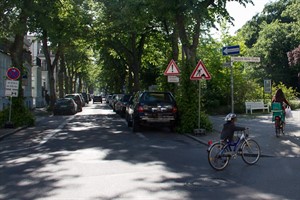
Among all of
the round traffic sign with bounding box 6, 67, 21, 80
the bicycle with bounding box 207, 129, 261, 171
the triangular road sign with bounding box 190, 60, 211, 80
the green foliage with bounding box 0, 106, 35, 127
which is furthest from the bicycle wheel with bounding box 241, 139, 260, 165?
the green foliage with bounding box 0, 106, 35, 127

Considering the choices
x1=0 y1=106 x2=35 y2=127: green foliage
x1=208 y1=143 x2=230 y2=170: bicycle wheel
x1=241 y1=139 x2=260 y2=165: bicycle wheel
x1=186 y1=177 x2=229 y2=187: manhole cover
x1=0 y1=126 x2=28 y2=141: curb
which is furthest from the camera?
x1=0 y1=106 x2=35 y2=127: green foliage

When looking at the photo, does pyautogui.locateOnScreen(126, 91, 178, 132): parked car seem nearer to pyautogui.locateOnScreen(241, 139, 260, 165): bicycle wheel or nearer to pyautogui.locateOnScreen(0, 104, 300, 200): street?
pyautogui.locateOnScreen(0, 104, 300, 200): street

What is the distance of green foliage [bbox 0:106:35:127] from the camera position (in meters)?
19.2

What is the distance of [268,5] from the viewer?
67.7 metres

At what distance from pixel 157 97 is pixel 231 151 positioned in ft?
27.4

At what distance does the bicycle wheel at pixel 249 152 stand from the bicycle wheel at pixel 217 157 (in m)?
0.62

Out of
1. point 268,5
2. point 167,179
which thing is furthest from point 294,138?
point 268,5

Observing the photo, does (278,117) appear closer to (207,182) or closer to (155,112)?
(155,112)

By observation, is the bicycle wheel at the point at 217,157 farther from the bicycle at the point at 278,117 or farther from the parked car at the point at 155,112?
the parked car at the point at 155,112

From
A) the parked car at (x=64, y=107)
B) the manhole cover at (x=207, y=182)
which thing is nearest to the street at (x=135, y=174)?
the manhole cover at (x=207, y=182)

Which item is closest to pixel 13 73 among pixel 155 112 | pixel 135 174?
pixel 155 112

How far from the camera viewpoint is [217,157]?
27.9 ft

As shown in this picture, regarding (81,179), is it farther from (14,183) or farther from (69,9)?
(69,9)

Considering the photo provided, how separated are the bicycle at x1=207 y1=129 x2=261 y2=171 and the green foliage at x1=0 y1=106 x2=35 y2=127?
12943 millimetres
